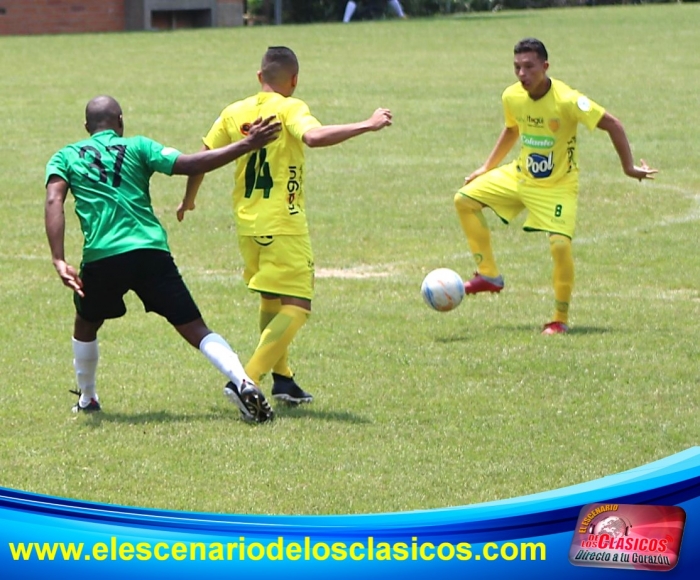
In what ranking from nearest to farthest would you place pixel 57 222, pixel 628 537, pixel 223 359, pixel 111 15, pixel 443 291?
pixel 628 537 → pixel 57 222 → pixel 223 359 → pixel 443 291 → pixel 111 15

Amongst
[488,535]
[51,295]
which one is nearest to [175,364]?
[51,295]

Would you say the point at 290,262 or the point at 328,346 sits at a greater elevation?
the point at 290,262

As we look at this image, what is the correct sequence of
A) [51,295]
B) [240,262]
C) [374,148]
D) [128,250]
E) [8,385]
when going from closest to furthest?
[128,250]
[8,385]
[51,295]
[240,262]
[374,148]

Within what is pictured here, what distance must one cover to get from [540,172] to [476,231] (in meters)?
0.69

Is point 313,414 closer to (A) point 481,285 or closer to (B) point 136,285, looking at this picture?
(B) point 136,285

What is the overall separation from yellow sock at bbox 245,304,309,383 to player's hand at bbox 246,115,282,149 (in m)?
1.23

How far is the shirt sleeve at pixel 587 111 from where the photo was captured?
9.55 meters

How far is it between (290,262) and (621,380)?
7.20 feet

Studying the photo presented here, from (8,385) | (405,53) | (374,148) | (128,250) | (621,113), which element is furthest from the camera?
(405,53)

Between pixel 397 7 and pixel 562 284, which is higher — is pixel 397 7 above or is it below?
above

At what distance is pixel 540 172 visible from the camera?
10000 millimetres

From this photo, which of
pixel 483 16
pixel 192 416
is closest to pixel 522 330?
pixel 192 416

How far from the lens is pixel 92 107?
726cm

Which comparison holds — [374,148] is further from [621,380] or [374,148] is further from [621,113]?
[621,380]
